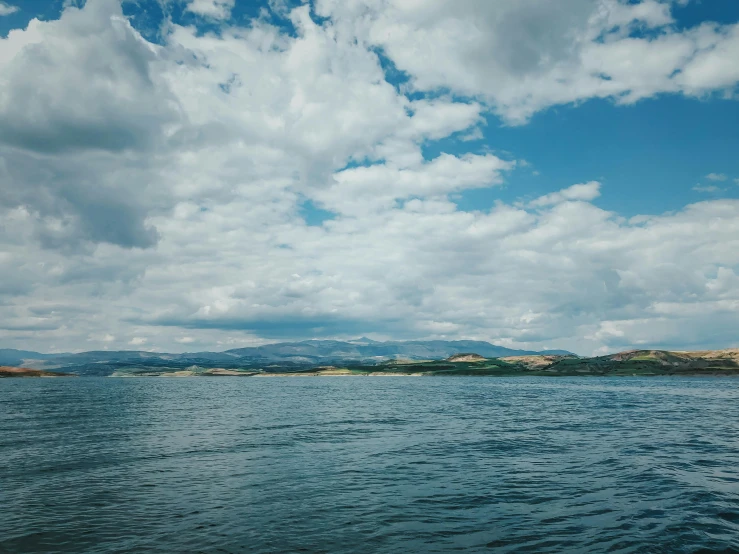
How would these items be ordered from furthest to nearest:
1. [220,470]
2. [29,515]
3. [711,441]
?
[711,441] → [220,470] → [29,515]

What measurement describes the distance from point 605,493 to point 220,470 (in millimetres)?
34437

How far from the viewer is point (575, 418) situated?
89.8 m

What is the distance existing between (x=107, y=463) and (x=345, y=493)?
29543 millimetres

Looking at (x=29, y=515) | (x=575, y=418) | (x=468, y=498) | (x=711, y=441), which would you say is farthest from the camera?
(x=575, y=418)

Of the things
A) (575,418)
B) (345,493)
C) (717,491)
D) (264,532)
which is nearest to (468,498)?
A: (345,493)

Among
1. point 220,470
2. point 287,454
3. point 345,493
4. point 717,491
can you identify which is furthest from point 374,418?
point 717,491

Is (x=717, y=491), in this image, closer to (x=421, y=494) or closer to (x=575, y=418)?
(x=421, y=494)

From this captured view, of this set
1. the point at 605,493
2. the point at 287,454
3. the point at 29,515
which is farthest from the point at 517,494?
the point at 29,515

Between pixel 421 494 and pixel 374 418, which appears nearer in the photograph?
pixel 421 494

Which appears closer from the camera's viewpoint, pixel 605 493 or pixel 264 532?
pixel 264 532

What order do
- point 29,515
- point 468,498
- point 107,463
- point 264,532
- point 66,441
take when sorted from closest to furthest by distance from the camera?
point 264,532
point 29,515
point 468,498
point 107,463
point 66,441

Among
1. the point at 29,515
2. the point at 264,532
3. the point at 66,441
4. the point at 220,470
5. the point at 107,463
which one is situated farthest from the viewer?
the point at 66,441

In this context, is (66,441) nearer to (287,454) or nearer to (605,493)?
(287,454)

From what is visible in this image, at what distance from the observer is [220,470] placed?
151 ft
